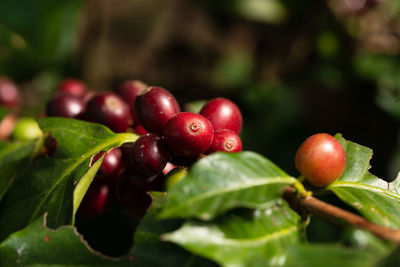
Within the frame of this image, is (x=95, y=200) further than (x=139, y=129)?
No

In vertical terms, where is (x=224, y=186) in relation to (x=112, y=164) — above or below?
above

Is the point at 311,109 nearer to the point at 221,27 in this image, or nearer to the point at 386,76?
the point at 386,76

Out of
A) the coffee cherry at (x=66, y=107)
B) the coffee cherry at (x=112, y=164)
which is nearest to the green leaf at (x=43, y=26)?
the coffee cherry at (x=66, y=107)

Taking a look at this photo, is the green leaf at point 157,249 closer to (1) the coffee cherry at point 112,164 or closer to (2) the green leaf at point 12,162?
(1) the coffee cherry at point 112,164

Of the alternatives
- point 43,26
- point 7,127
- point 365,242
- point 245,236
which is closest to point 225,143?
point 245,236

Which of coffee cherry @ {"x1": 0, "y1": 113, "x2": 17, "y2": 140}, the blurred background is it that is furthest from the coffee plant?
the blurred background

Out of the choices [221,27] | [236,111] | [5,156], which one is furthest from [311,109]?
[5,156]

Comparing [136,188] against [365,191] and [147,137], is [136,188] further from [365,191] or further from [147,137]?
[365,191]
